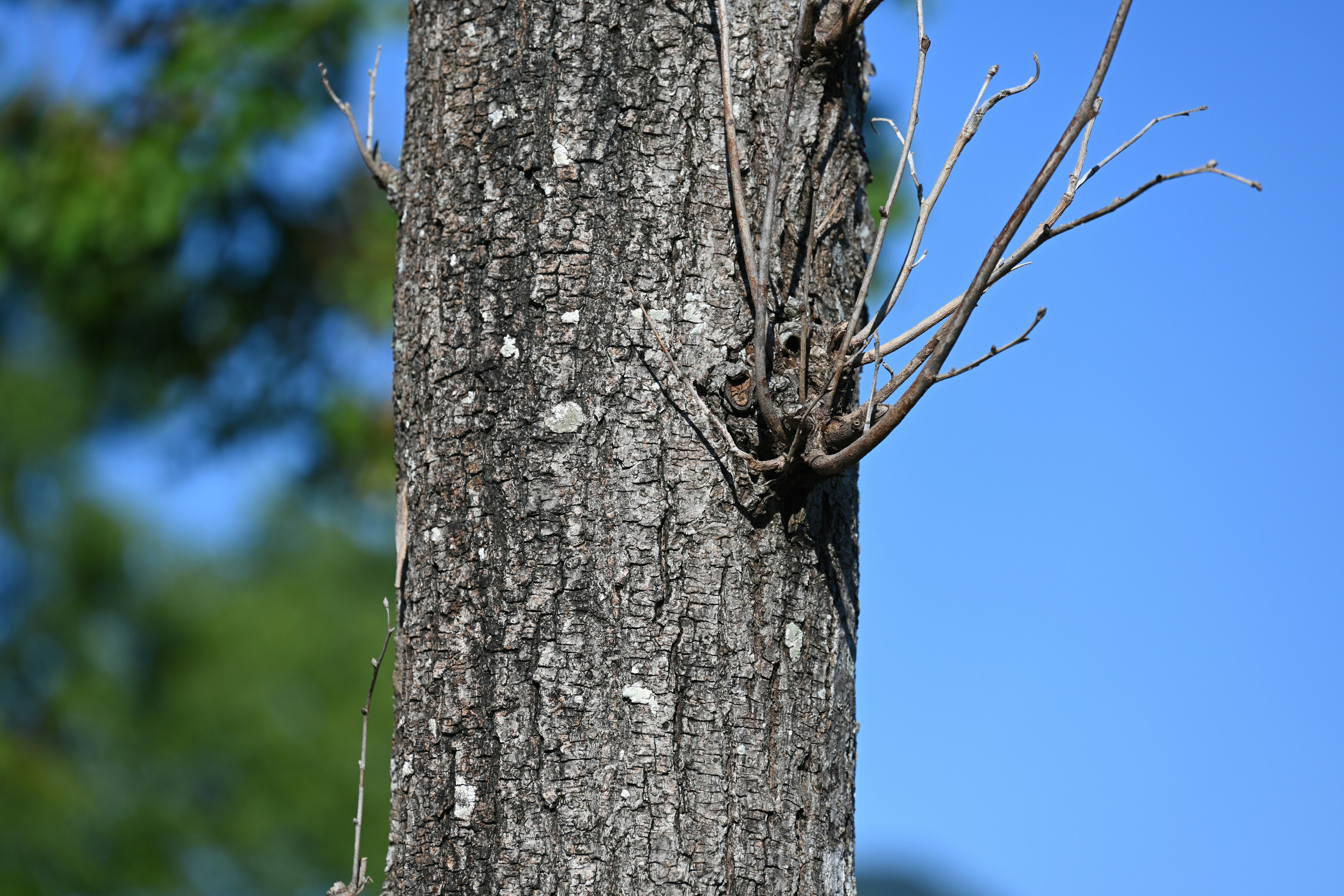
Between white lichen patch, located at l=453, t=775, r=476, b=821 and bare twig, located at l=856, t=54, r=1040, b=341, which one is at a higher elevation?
bare twig, located at l=856, t=54, r=1040, b=341

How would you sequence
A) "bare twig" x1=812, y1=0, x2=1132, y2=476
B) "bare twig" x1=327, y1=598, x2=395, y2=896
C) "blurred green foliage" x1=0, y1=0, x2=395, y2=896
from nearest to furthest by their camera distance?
"bare twig" x1=812, y1=0, x2=1132, y2=476 < "bare twig" x1=327, y1=598, x2=395, y2=896 < "blurred green foliage" x1=0, y1=0, x2=395, y2=896

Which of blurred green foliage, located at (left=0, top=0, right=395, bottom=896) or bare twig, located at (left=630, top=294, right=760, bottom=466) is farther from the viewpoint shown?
blurred green foliage, located at (left=0, top=0, right=395, bottom=896)

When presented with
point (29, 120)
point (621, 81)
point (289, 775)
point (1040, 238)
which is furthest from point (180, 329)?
point (289, 775)

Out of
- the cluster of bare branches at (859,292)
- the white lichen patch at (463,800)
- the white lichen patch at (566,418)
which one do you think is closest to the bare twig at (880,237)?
the cluster of bare branches at (859,292)

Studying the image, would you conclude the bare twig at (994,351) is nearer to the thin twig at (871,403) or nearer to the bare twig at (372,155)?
the thin twig at (871,403)

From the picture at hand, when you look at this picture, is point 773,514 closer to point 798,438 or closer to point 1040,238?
point 798,438

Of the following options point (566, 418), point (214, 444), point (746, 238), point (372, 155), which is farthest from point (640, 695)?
point (214, 444)

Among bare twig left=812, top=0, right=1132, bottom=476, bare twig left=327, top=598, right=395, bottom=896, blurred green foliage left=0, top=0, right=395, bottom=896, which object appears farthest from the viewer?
blurred green foliage left=0, top=0, right=395, bottom=896

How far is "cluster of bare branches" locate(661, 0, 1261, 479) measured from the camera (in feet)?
4.68

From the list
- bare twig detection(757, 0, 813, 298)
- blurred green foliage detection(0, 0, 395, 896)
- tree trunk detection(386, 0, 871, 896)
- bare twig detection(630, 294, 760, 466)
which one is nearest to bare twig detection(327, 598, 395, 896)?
tree trunk detection(386, 0, 871, 896)

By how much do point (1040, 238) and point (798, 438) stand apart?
0.45 metres

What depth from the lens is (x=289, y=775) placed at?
59.0ft

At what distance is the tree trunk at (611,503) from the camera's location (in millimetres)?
1458

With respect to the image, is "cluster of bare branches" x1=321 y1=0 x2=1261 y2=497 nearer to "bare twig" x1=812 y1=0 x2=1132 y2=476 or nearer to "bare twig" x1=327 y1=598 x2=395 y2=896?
"bare twig" x1=812 y1=0 x2=1132 y2=476
